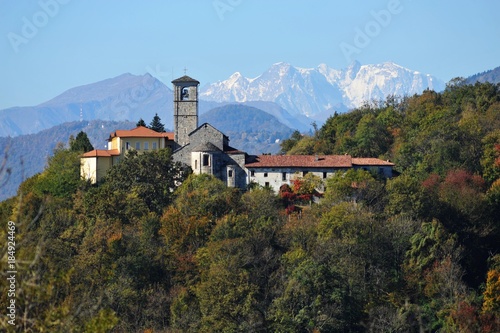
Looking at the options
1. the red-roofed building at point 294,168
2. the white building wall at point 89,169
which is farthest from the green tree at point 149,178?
the red-roofed building at point 294,168

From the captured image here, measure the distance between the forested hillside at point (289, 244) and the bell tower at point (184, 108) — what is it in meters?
3.95

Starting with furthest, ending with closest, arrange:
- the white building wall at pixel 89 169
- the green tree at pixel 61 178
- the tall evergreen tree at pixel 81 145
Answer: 1. the tall evergreen tree at pixel 81 145
2. the white building wall at pixel 89 169
3. the green tree at pixel 61 178

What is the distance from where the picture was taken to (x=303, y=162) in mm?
53812

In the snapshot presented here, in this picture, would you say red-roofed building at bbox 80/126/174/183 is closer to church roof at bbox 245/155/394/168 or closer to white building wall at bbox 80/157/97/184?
white building wall at bbox 80/157/97/184

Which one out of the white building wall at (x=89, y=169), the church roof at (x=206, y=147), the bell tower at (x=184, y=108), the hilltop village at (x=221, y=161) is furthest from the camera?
the bell tower at (x=184, y=108)

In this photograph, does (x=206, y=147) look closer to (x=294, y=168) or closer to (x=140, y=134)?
(x=294, y=168)

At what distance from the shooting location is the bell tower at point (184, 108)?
185 ft

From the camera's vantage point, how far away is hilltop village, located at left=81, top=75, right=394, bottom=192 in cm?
5341

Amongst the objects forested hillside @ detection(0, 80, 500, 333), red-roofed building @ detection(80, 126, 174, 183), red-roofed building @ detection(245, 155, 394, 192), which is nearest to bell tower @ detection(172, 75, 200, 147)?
red-roofed building @ detection(80, 126, 174, 183)

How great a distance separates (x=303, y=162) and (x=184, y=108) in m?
8.67

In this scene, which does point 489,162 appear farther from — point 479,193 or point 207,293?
point 207,293

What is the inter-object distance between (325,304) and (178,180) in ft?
54.6

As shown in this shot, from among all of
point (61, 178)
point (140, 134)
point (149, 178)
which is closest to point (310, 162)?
point (149, 178)

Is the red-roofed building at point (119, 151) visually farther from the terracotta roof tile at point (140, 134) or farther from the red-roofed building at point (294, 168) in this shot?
the red-roofed building at point (294, 168)
